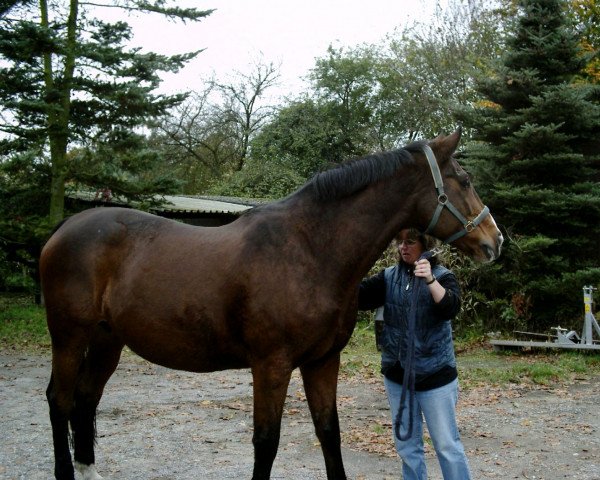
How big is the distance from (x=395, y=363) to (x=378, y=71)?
98.0ft

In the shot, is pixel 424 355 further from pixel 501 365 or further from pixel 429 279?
pixel 501 365

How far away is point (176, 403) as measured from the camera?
23.5ft

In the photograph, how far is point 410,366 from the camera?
3.28m

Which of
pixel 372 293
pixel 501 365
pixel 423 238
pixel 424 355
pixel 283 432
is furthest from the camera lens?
pixel 501 365

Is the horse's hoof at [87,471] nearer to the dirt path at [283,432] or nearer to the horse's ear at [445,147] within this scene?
the dirt path at [283,432]

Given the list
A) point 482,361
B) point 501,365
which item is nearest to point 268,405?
point 501,365

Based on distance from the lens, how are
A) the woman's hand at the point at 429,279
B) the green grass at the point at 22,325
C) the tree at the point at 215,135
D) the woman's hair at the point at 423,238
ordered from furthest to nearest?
the tree at the point at 215,135 < the green grass at the point at 22,325 < the woman's hair at the point at 423,238 < the woman's hand at the point at 429,279

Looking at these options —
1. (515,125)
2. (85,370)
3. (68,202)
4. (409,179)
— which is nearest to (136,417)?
(85,370)

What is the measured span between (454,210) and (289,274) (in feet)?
3.16

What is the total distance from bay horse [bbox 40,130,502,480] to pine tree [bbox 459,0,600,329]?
26.3 feet

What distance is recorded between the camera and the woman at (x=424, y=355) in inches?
129

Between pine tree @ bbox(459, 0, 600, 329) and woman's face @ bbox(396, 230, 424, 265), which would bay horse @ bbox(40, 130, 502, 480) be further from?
pine tree @ bbox(459, 0, 600, 329)

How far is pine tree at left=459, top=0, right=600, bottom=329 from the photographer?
1082 centimetres

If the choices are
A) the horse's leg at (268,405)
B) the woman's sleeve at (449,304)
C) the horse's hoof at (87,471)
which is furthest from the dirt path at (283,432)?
the woman's sleeve at (449,304)
